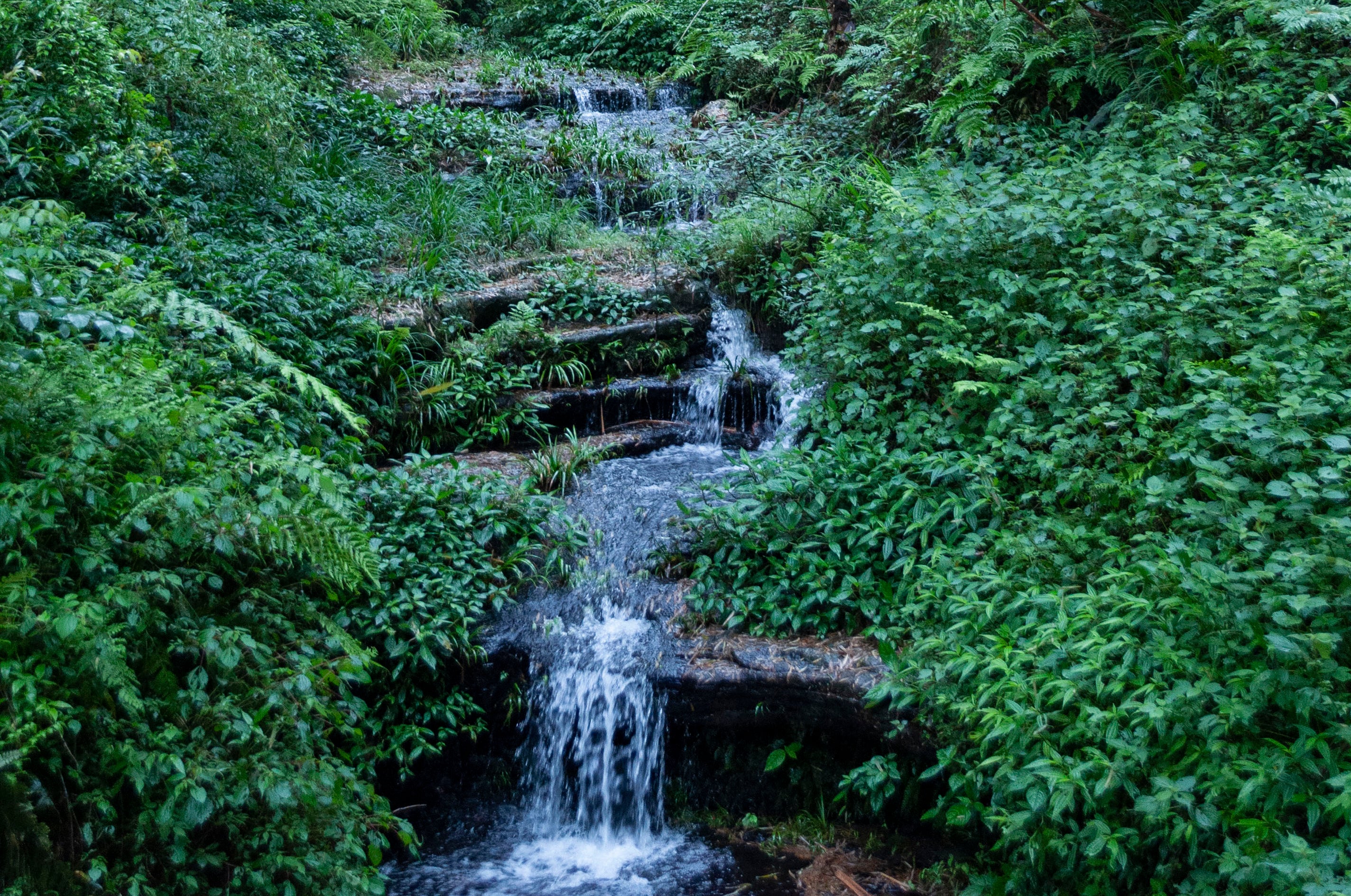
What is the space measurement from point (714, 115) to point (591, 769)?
9185 mm

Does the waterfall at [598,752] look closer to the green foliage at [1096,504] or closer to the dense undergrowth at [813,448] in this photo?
the dense undergrowth at [813,448]

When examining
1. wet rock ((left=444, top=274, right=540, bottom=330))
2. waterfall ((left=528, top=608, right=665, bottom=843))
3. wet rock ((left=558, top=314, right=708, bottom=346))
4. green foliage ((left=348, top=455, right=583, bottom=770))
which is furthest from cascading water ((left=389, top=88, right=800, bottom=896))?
wet rock ((left=444, top=274, right=540, bottom=330))

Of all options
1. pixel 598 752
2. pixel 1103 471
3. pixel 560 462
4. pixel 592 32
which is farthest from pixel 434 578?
pixel 592 32

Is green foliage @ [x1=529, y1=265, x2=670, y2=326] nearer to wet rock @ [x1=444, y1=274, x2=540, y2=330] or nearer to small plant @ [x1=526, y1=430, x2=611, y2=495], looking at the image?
wet rock @ [x1=444, y1=274, x2=540, y2=330]

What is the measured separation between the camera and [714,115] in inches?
457

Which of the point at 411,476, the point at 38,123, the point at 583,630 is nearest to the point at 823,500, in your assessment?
the point at 583,630

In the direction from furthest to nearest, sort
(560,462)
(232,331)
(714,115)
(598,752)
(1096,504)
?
(714,115) < (560,462) < (232,331) < (598,752) < (1096,504)

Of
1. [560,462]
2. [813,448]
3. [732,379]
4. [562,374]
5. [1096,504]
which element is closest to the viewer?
[1096,504]

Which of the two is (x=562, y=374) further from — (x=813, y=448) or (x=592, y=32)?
(x=592, y=32)

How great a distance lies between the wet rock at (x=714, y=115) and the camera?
11273mm

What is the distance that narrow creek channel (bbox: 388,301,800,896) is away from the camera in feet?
14.6

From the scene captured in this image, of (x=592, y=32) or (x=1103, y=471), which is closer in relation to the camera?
(x=1103, y=471)

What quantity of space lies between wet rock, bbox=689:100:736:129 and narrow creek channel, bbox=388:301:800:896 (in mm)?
7055

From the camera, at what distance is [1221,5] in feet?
19.8
